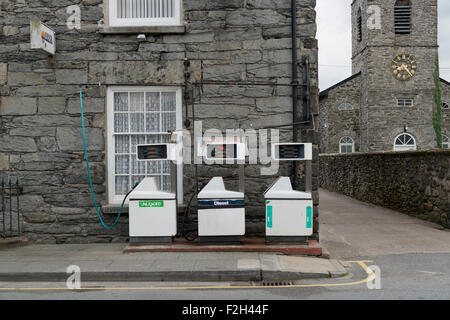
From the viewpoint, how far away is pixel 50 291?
6.15m

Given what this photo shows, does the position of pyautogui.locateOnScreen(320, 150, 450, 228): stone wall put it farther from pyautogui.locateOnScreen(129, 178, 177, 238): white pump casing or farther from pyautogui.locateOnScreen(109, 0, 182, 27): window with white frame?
pyautogui.locateOnScreen(109, 0, 182, 27): window with white frame

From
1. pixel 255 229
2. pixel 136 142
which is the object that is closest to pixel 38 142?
pixel 136 142

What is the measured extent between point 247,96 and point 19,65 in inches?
177

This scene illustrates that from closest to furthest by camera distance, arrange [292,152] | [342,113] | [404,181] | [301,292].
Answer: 1. [301,292]
2. [292,152]
3. [404,181]
4. [342,113]

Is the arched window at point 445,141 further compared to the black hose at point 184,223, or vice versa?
the arched window at point 445,141

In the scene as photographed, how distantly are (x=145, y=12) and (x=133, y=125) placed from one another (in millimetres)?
2305

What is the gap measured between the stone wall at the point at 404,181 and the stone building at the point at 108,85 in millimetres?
5101

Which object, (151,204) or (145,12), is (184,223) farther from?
(145,12)

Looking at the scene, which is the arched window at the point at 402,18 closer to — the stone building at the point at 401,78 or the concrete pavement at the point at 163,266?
the stone building at the point at 401,78

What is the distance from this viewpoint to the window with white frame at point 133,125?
912 centimetres

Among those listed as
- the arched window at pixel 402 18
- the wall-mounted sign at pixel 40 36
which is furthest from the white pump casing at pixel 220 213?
the arched window at pixel 402 18

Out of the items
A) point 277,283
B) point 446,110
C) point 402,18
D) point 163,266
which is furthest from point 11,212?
point 446,110

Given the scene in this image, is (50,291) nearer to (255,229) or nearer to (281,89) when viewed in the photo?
(255,229)

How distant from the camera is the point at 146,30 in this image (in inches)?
351
